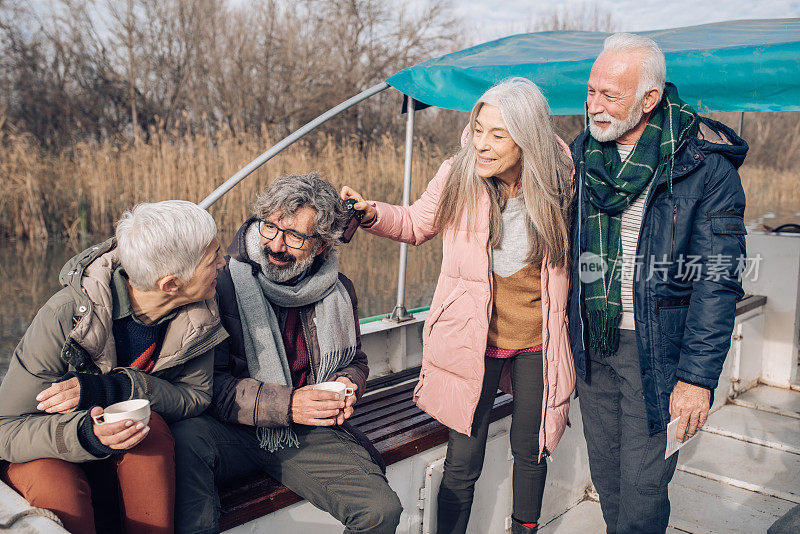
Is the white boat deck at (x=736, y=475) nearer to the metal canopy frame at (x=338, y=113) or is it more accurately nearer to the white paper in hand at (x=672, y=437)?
the white paper in hand at (x=672, y=437)

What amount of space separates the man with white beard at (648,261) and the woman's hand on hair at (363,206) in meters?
0.68

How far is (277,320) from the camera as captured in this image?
6.82 feet

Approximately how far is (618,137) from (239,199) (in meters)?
4.61

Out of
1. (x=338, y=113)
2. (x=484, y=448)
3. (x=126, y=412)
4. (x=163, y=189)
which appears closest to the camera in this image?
(x=126, y=412)

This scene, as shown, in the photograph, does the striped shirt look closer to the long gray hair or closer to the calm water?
the long gray hair

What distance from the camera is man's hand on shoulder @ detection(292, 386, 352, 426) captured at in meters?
1.93

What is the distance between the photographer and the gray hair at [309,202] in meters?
2.01

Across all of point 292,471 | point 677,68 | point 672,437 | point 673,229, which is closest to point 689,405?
point 672,437

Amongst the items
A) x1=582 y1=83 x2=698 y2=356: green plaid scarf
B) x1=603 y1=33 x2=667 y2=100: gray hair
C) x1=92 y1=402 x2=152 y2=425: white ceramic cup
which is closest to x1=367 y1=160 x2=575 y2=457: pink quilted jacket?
x1=582 y1=83 x2=698 y2=356: green plaid scarf

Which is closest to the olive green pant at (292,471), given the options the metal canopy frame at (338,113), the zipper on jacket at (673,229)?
the zipper on jacket at (673,229)

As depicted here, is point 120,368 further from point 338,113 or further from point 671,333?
point 338,113

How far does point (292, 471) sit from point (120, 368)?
24.3 inches

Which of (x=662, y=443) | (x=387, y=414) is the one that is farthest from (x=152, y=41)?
(x=662, y=443)

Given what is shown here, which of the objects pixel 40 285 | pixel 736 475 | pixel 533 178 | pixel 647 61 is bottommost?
pixel 736 475
